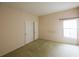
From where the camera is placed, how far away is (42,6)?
6.24ft

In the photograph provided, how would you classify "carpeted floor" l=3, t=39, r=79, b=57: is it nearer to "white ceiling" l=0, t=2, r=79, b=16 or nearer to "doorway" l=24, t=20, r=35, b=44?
"doorway" l=24, t=20, r=35, b=44

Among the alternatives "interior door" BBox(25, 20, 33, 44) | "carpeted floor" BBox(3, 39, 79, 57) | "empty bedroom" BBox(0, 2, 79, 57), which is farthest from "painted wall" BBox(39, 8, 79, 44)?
"interior door" BBox(25, 20, 33, 44)

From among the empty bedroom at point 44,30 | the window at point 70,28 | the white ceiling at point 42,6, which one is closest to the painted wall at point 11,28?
the empty bedroom at point 44,30

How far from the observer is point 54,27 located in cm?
202

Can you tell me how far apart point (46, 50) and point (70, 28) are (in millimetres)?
608

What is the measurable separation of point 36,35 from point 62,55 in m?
0.62

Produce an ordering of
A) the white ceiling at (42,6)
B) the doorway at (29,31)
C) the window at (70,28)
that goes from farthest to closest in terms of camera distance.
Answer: the doorway at (29,31)
the window at (70,28)
the white ceiling at (42,6)

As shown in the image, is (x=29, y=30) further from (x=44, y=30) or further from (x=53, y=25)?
(x=53, y=25)

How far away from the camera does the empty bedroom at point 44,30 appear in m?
1.88

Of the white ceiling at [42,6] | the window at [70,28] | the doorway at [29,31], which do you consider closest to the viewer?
the white ceiling at [42,6]

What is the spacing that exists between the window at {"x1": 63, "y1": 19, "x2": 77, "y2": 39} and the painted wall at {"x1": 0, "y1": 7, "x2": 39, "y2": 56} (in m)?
0.67

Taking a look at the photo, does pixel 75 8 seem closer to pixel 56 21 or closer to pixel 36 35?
pixel 56 21

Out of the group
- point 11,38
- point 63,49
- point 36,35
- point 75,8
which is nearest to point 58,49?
point 63,49

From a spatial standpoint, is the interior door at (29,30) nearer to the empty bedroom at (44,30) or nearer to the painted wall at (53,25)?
the empty bedroom at (44,30)
